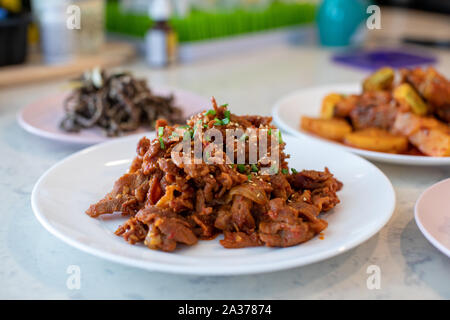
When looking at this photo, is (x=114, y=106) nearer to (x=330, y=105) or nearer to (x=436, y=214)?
(x=330, y=105)

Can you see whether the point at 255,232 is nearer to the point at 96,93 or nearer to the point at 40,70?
the point at 96,93

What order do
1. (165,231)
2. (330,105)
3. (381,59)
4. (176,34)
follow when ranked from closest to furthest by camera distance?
1. (165,231)
2. (330,105)
3. (176,34)
4. (381,59)

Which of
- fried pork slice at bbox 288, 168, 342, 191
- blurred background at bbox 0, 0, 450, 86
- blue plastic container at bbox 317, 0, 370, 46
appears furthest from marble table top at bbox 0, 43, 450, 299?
blue plastic container at bbox 317, 0, 370, 46

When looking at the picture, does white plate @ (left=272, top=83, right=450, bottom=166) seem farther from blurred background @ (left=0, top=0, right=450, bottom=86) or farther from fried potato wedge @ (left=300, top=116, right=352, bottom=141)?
blurred background @ (left=0, top=0, right=450, bottom=86)

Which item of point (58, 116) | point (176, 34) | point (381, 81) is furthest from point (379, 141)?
point (176, 34)

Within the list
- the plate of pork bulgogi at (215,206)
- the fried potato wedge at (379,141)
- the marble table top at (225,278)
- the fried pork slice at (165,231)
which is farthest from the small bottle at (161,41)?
the fried pork slice at (165,231)

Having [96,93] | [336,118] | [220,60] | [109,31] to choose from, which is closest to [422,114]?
[336,118]

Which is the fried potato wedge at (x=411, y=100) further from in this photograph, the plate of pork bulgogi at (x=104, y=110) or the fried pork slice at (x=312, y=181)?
the plate of pork bulgogi at (x=104, y=110)
